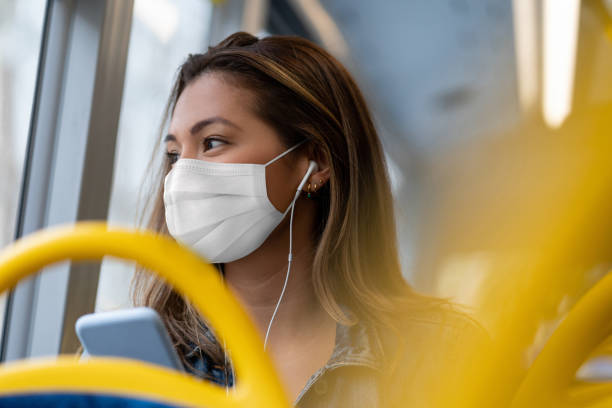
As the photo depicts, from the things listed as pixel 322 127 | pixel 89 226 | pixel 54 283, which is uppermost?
pixel 322 127

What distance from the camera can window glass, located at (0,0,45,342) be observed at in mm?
1352

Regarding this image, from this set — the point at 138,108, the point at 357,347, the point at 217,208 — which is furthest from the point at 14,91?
the point at 357,347

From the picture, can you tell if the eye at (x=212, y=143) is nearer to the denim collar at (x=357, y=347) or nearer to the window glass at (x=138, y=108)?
the denim collar at (x=357, y=347)

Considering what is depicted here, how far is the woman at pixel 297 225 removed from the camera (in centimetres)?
101

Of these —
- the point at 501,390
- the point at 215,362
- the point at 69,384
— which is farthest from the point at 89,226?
the point at 215,362

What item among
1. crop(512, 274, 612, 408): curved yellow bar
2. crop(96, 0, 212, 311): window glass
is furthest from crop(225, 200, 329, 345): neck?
crop(512, 274, 612, 408): curved yellow bar

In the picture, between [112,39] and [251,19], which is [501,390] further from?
[251,19]

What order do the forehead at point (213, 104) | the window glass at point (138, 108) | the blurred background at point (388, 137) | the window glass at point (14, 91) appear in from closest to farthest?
the blurred background at point (388, 137) < the forehead at point (213, 104) < the window glass at point (14, 91) < the window glass at point (138, 108)

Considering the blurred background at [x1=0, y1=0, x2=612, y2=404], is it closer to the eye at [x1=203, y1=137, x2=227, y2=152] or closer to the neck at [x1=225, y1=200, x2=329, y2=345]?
the neck at [x1=225, y1=200, x2=329, y2=345]

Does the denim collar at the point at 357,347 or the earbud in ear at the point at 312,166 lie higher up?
the earbud in ear at the point at 312,166

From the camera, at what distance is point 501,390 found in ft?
1.16

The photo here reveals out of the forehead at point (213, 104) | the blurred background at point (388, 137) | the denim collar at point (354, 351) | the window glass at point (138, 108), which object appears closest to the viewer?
the blurred background at point (388, 137)

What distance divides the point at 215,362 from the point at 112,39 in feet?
2.78

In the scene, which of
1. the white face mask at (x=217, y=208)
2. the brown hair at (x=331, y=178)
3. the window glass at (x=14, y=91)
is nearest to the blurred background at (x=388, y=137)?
the window glass at (x=14, y=91)
